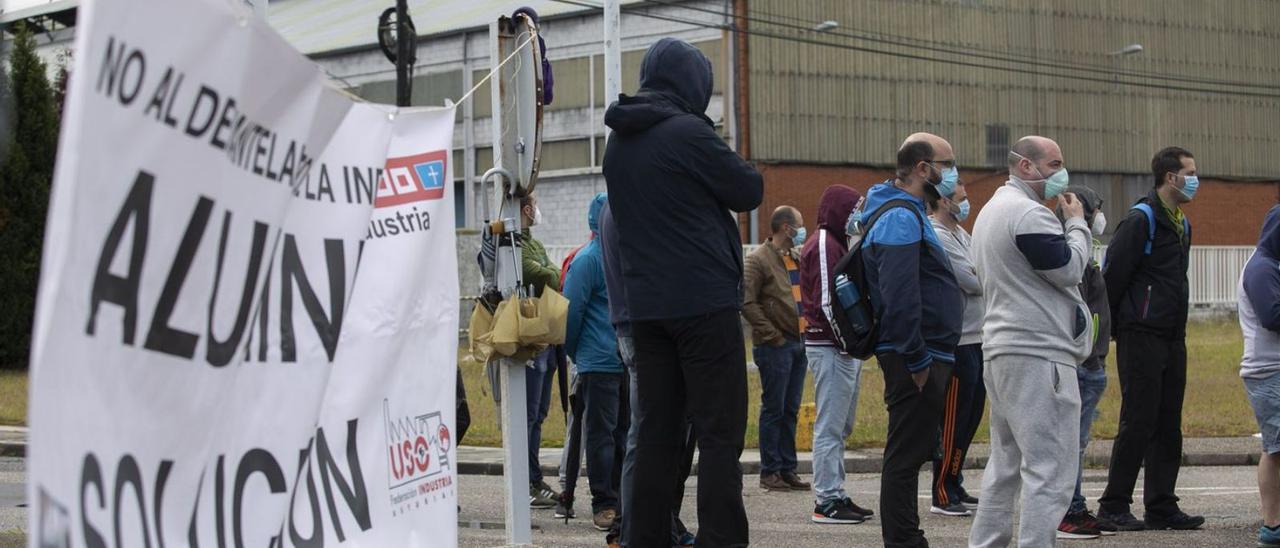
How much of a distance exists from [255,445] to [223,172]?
2.30ft

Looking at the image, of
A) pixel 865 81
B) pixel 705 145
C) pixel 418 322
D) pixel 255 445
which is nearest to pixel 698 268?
pixel 705 145

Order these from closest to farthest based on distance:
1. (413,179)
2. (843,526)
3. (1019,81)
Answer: (413,179)
(843,526)
(1019,81)

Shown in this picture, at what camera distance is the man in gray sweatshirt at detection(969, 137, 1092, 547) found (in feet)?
22.0

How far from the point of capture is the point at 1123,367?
29.8 ft

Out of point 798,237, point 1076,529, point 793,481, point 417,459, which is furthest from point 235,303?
point 793,481

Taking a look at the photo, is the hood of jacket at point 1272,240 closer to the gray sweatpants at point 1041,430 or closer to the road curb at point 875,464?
the gray sweatpants at point 1041,430

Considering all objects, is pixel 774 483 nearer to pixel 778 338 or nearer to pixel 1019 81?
pixel 778 338

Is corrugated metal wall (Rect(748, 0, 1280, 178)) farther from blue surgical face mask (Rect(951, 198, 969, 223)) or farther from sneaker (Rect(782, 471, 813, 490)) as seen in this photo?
blue surgical face mask (Rect(951, 198, 969, 223))

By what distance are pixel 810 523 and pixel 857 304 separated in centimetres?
280

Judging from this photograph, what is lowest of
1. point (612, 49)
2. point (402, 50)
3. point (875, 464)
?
point (875, 464)

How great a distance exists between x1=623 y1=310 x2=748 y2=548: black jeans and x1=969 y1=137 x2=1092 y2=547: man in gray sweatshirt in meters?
1.20

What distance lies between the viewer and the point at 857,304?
720 cm

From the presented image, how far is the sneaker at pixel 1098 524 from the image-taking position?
8.80 meters

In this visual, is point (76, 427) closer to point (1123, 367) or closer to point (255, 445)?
point (255, 445)
